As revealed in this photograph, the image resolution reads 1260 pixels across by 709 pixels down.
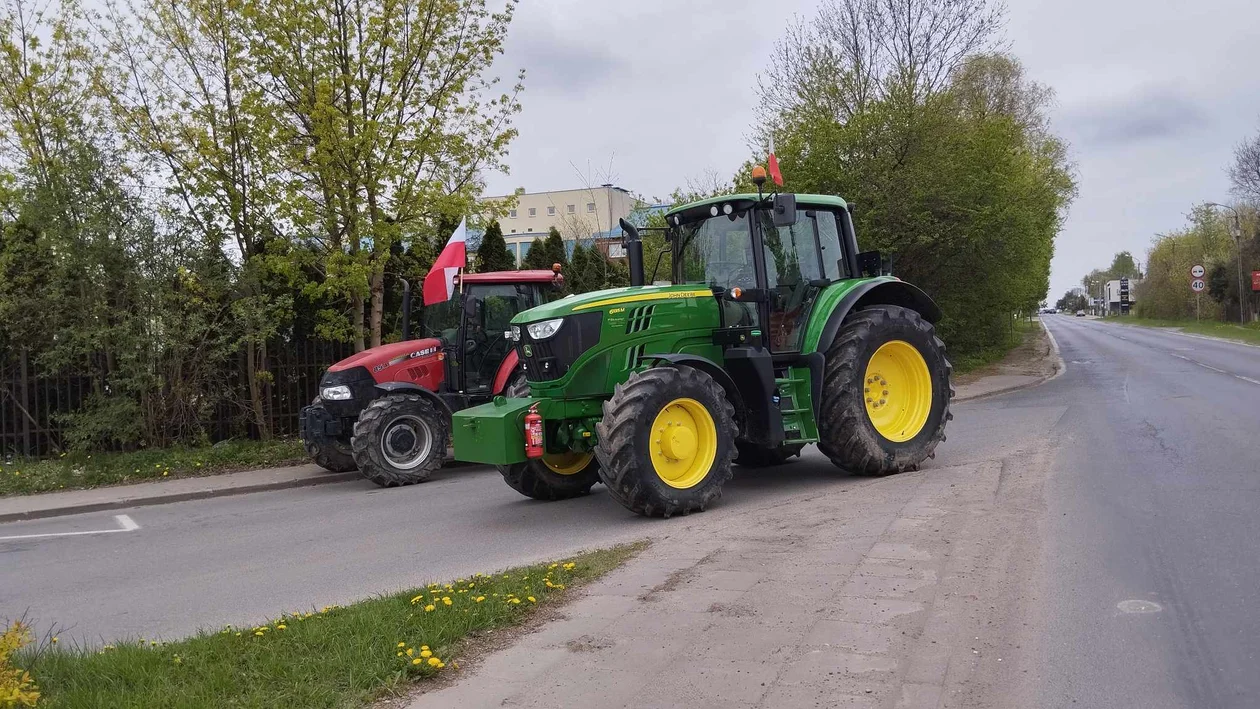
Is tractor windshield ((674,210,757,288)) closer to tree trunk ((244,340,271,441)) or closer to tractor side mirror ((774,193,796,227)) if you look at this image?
tractor side mirror ((774,193,796,227))

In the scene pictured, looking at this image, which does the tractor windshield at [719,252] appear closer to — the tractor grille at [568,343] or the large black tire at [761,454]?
the tractor grille at [568,343]

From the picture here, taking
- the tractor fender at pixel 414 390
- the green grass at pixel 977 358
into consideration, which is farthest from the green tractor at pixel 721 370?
the green grass at pixel 977 358

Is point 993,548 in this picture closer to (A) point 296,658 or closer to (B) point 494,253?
(A) point 296,658

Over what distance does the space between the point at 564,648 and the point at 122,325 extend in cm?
1127

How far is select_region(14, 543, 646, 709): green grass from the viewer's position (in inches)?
161

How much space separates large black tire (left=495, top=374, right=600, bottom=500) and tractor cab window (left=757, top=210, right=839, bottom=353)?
2223 millimetres

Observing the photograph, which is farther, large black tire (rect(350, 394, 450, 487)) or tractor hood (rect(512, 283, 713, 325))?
large black tire (rect(350, 394, 450, 487))

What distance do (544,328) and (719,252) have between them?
1985 millimetres

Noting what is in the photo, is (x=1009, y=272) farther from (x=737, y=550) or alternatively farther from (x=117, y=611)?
(x=117, y=611)

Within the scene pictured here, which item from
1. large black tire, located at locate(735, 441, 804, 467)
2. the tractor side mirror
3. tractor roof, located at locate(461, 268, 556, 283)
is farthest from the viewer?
tractor roof, located at locate(461, 268, 556, 283)

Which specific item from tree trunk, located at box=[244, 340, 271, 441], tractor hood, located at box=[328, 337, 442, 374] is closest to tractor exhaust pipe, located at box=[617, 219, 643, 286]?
tractor hood, located at box=[328, 337, 442, 374]

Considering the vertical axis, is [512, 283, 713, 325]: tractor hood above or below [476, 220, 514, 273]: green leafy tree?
below

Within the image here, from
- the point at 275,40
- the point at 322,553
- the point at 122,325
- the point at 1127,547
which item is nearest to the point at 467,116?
the point at 275,40

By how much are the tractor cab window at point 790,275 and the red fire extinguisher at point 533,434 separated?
2402 mm
